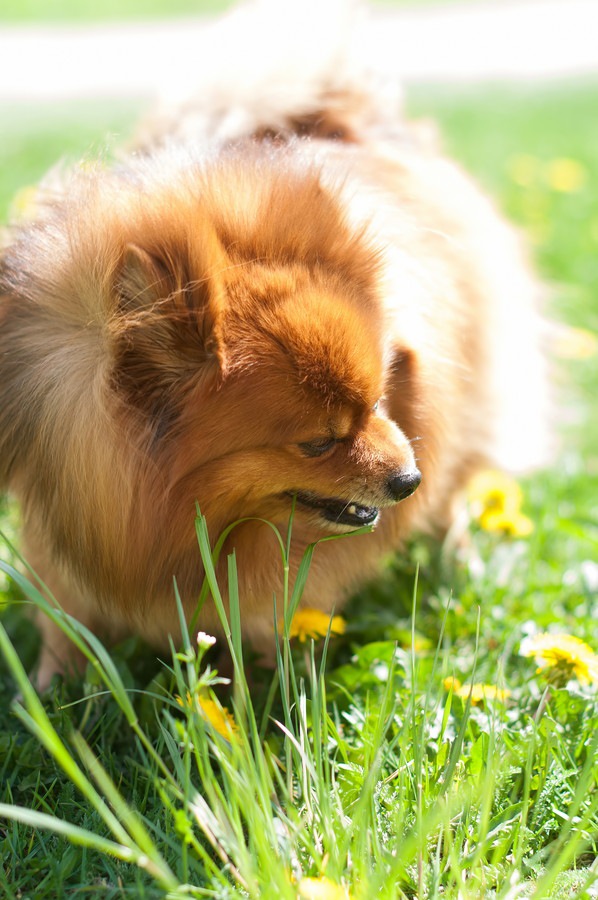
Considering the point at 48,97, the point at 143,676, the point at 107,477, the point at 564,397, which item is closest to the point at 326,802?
the point at 107,477

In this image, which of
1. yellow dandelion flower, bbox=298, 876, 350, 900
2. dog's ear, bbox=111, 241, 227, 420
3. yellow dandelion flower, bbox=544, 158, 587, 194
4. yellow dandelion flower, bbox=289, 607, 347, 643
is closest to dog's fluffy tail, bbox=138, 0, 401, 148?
dog's ear, bbox=111, 241, 227, 420

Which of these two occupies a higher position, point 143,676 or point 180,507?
point 180,507

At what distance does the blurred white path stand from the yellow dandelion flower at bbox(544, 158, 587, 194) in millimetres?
3995

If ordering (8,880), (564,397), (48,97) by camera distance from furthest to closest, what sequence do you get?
1. (48,97)
2. (564,397)
3. (8,880)

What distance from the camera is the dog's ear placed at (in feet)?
6.57

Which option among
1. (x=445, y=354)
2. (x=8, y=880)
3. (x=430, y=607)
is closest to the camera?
(x=8, y=880)

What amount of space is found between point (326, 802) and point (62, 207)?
156cm

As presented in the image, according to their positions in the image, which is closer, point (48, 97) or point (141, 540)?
point (141, 540)

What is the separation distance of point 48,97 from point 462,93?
16.9ft

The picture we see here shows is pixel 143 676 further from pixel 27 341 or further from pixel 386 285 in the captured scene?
pixel 386 285

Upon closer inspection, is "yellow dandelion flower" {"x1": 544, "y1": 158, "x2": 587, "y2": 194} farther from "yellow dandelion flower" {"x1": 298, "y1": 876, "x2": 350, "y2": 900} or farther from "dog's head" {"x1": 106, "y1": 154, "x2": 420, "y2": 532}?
"yellow dandelion flower" {"x1": 298, "y1": 876, "x2": 350, "y2": 900}

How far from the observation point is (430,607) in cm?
330

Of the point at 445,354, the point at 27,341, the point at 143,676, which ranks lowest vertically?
the point at 143,676

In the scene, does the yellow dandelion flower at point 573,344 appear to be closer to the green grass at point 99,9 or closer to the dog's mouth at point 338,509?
the dog's mouth at point 338,509
